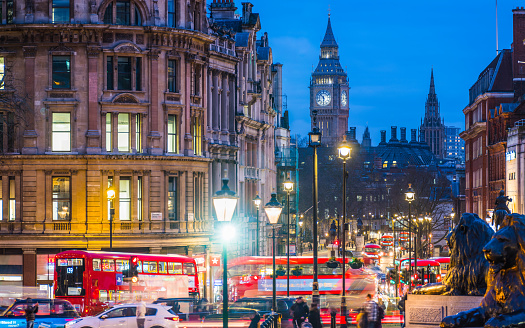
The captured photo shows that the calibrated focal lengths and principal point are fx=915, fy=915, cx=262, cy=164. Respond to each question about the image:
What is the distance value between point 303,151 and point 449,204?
42606mm

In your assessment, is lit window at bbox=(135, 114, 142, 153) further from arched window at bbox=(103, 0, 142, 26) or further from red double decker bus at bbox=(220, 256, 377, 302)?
red double decker bus at bbox=(220, 256, 377, 302)

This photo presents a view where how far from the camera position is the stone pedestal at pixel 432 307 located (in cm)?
1808

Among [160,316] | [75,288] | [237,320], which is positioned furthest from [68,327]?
[75,288]

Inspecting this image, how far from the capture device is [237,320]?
114 ft

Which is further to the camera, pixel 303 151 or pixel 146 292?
pixel 303 151

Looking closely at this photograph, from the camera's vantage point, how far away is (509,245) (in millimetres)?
12156

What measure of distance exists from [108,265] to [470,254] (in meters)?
26.5

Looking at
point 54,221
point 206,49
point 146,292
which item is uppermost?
point 206,49

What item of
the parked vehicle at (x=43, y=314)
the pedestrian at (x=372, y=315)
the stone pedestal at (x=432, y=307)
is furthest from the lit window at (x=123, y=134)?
the stone pedestal at (x=432, y=307)

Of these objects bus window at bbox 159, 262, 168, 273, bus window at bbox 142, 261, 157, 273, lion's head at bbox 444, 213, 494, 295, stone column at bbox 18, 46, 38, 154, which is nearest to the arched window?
stone column at bbox 18, 46, 38, 154

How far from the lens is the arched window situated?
5184cm

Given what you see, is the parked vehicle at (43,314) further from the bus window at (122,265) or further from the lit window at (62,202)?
the lit window at (62,202)

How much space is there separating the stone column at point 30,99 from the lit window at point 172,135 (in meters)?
7.72

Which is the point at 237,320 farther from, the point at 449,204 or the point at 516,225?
the point at 449,204
